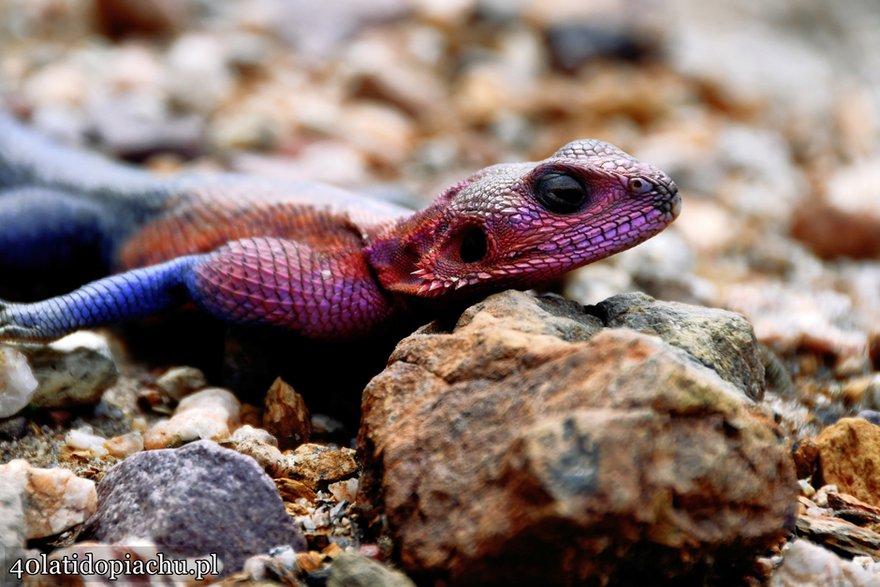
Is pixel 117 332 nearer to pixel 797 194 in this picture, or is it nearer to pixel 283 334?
pixel 283 334

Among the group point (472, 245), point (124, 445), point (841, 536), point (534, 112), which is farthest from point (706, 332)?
point (534, 112)

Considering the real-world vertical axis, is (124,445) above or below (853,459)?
above

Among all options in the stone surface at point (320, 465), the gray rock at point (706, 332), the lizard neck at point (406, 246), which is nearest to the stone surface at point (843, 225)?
the gray rock at point (706, 332)

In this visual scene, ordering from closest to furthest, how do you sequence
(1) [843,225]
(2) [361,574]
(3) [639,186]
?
(2) [361,574]
(3) [639,186]
(1) [843,225]

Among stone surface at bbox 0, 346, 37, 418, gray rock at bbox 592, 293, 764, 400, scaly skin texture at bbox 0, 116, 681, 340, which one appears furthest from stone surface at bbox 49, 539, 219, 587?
gray rock at bbox 592, 293, 764, 400

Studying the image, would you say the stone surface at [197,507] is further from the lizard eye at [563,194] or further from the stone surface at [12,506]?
the lizard eye at [563,194]

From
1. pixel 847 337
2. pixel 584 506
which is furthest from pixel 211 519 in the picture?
pixel 847 337

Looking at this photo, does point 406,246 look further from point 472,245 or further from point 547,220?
point 547,220
